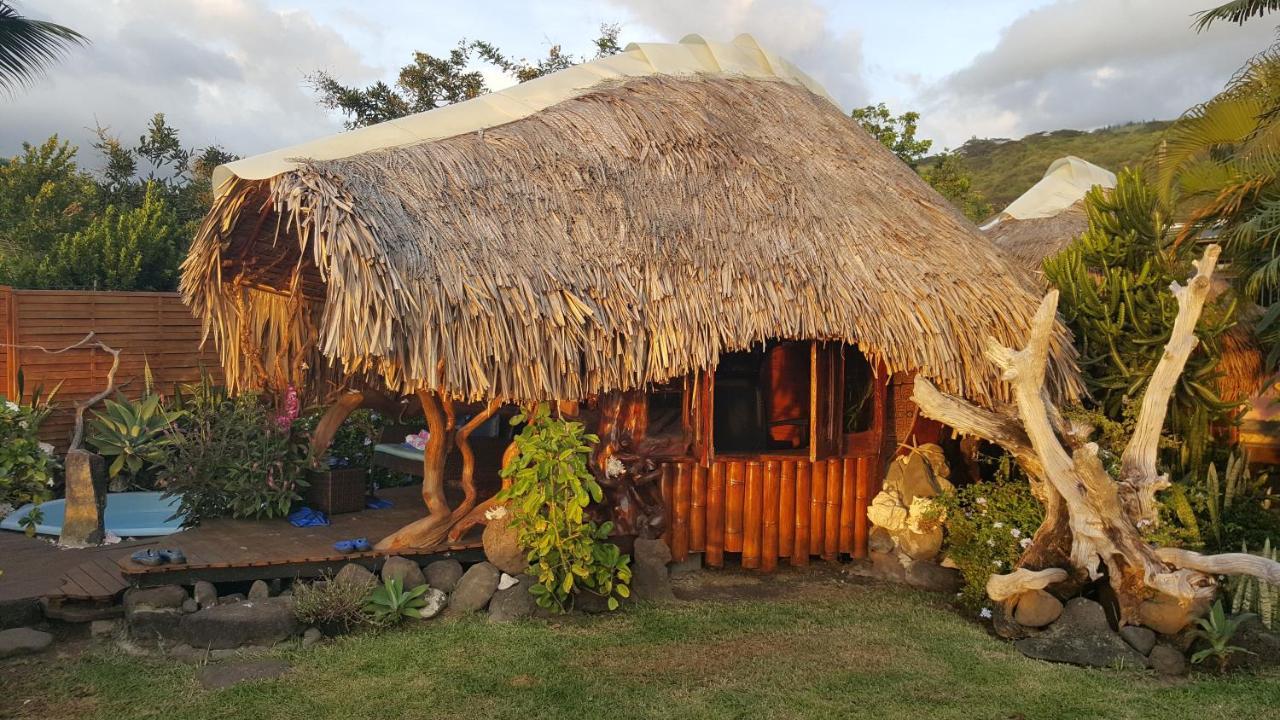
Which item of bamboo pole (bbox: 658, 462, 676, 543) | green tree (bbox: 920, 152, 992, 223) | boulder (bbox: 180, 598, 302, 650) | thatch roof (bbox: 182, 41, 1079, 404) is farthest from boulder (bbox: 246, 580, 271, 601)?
green tree (bbox: 920, 152, 992, 223)

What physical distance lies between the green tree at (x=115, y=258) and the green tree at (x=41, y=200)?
66.8 inches

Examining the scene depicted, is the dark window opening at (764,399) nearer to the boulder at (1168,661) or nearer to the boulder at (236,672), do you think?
the boulder at (1168,661)

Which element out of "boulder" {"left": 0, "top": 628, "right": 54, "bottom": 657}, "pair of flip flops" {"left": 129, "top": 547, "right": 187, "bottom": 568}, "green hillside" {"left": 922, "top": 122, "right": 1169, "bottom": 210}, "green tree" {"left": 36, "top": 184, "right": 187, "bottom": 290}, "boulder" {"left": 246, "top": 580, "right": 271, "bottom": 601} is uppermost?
"green hillside" {"left": 922, "top": 122, "right": 1169, "bottom": 210}

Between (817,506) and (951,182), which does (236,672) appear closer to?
(817,506)

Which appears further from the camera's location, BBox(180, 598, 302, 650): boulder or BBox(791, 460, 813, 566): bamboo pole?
BBox(791, 460, 813, 566): bamboo pole

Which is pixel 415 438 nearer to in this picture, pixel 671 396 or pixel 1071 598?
pixel 671 396

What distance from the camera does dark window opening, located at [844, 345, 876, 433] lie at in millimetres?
7648

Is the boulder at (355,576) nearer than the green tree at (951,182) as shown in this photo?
Yes

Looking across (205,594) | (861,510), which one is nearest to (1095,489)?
(861,510)

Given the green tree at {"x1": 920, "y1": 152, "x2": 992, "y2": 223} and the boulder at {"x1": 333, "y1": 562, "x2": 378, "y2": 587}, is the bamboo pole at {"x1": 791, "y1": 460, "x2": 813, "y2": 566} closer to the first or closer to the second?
the boulder at {"x1": 333, "y1": 562, "x2": 378, "y2": 587}

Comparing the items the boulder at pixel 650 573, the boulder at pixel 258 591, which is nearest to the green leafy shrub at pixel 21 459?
the boulder at pixel 258 591

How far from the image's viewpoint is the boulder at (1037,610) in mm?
5777

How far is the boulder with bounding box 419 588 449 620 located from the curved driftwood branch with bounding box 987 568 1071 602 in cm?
348

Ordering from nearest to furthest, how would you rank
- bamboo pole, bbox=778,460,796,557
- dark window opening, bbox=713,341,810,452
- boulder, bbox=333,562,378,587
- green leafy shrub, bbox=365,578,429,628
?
green leafy shrub, bbox=365,578,429,628
boulder, bbox=333,562,378,587
bamboo pole, bbox=778,460,796,557
dark window opening, bbox=713,341,810,452
